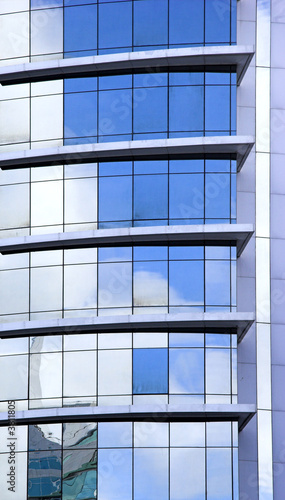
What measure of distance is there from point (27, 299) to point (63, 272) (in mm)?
1741

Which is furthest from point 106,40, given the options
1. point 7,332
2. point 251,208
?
point 7,332

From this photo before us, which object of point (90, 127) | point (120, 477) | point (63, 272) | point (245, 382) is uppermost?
point (90, 127)

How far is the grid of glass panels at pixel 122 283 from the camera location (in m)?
33.5

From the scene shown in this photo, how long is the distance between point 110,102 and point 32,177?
4.27 metres

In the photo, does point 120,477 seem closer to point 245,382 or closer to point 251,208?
point 245,382

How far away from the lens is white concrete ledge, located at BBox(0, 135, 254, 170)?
111 ft

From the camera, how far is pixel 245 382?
3309cm

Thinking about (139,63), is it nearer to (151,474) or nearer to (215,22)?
(215,22)

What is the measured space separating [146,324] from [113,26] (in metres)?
11.9

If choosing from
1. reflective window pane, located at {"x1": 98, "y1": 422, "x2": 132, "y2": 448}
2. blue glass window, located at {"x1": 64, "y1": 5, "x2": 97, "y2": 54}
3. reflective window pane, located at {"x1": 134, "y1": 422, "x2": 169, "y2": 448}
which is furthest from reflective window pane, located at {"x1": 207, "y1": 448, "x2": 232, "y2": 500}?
blue glass window, located at {"x1": 64, "y1": 5, "x2": 97, "y2": 54}

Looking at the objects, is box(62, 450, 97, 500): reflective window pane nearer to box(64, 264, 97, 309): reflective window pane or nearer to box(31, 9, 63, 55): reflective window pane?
box(64, 264, 97, 309): reflective window pane

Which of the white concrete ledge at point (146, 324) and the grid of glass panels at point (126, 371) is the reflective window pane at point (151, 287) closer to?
the white concrete ledge at point (146, 324)

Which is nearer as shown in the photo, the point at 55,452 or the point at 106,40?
the point at 55,452

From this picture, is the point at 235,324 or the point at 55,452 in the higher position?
the point at 235,324
